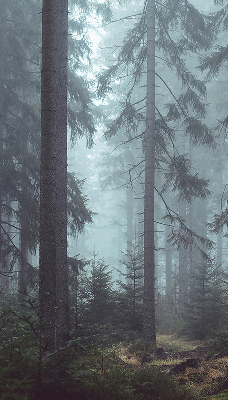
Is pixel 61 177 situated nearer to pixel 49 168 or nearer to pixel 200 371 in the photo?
pixel 49 168

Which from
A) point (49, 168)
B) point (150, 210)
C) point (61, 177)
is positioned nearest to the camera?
point (49, 168)

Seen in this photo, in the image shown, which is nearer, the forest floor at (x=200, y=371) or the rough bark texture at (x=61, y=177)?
the forest floor at (x=200, y=371)

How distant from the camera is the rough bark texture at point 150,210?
1019 cm

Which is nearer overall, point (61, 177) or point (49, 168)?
point (49, 168)

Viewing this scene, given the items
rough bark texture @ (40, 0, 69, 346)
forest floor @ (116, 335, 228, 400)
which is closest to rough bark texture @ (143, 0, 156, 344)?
forest floor @ (116, 335, 228, 400)

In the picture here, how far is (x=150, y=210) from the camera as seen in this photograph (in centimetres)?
1083

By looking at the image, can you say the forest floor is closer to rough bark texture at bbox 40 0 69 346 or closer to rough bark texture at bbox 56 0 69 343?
rough bark texture at bbox 56 0 69 343

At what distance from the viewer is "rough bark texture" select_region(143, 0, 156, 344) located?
401 inches

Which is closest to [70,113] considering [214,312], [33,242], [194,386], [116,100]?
[33,242]

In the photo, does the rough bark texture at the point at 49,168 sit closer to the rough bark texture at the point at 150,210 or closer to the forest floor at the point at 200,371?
the forest floor at the point at 200,371

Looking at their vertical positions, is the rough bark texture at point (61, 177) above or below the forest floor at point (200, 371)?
above

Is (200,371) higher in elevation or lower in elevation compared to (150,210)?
lower

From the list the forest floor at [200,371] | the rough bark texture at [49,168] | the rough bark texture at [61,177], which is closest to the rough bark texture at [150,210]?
the forest floor at [200,371]

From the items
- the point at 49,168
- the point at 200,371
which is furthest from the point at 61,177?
the point at 200,371
